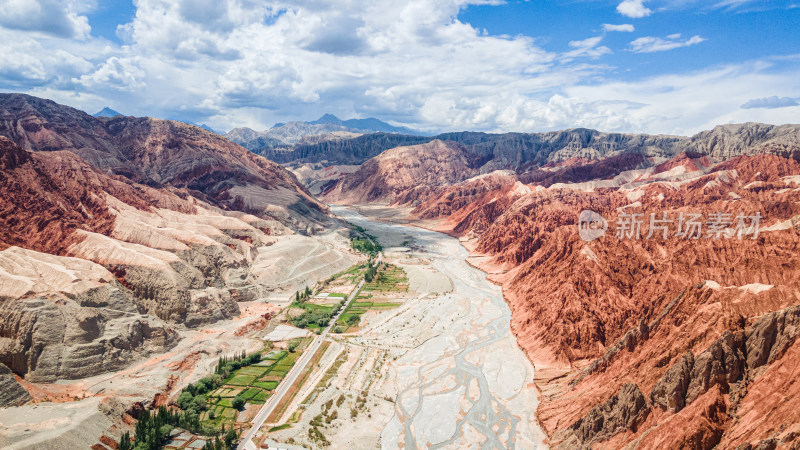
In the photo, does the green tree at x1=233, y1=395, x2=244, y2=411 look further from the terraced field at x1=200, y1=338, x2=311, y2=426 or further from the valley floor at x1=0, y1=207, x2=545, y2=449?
the valley floor at x1=0, y1=207, x2=545, y2=449

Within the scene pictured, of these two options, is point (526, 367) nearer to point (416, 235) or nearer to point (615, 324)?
point (615, 324)

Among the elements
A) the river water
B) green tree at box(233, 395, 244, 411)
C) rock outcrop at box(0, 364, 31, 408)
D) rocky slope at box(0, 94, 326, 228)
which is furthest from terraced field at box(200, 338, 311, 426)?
rocky slope at box(0, 94, 326, 228)

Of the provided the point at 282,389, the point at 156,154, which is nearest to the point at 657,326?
the point at 282,389

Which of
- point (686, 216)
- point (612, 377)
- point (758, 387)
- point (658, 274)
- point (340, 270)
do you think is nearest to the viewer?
point (758, 387)

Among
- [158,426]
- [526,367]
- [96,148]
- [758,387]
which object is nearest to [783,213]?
[526,367]

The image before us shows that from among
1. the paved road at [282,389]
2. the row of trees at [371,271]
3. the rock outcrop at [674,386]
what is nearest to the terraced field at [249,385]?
the paved road at [282,389]

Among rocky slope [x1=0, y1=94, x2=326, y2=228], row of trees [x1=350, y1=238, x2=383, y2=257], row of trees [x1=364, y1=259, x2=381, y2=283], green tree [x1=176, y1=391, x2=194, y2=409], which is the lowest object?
green tree [x1=176, y1=391, x2=194, y2=409]
